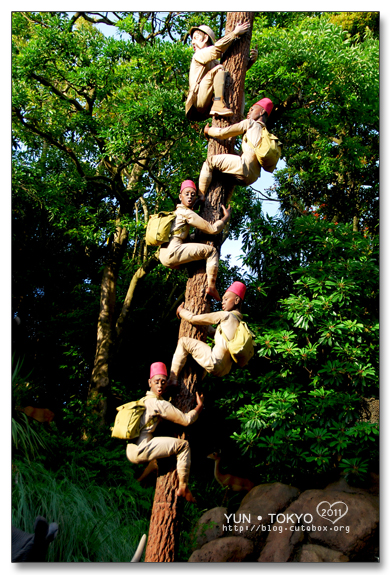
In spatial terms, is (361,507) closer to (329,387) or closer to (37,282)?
(329,387)

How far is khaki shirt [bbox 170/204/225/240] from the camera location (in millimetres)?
3656

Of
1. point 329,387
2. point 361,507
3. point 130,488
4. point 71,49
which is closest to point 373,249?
point 329,387

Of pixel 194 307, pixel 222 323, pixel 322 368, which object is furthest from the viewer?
pixel 322 368

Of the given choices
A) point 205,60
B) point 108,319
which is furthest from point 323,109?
point 108,319

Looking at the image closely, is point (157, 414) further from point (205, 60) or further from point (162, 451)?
point (205, 60)

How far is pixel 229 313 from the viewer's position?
350cm

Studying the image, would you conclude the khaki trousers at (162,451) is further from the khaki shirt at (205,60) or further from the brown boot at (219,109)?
the khaki shirt at (205,60)

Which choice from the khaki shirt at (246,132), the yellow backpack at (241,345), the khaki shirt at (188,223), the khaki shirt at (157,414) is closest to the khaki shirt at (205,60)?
the khaki shirt at (246,132)

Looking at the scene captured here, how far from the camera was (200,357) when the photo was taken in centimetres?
348

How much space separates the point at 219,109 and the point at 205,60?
410 millimetres
